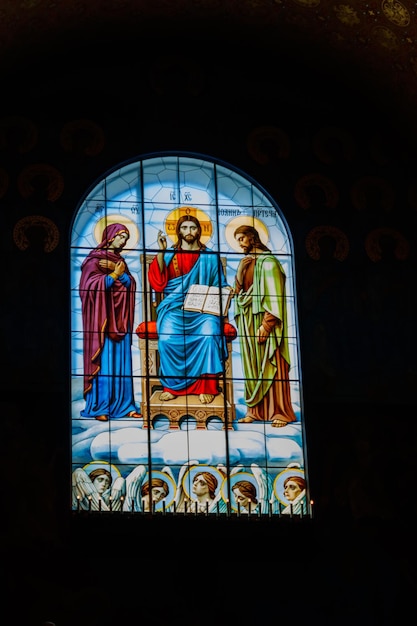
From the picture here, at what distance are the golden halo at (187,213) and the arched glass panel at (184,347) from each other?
1cm

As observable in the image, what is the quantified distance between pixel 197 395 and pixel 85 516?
2.01 meters

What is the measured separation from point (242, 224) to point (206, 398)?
230cm

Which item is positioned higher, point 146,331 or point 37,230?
point 37,230

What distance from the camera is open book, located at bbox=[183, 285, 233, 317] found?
64.1 feet

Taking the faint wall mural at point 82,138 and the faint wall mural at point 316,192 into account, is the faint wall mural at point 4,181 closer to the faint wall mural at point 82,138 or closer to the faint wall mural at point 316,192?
the faint wall mural at point 82,138

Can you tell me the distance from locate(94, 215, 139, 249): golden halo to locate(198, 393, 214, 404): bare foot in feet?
6.53

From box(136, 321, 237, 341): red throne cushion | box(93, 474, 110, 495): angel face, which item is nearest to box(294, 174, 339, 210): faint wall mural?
box(136, 321, 237, 341): red throne cushion

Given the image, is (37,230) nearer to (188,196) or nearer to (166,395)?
(188,196)

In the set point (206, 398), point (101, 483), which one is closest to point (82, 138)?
point (206, 398)

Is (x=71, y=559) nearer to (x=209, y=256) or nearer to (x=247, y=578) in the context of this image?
(x=247, y=578)

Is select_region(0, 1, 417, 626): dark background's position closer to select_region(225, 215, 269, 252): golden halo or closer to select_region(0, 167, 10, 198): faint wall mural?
select_region(0, 167, 10, 198): faint wall mural

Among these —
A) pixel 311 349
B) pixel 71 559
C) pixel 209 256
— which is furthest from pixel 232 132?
pixel 71 559

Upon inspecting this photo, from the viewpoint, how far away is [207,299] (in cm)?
1959

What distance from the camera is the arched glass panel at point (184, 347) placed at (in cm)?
1859
